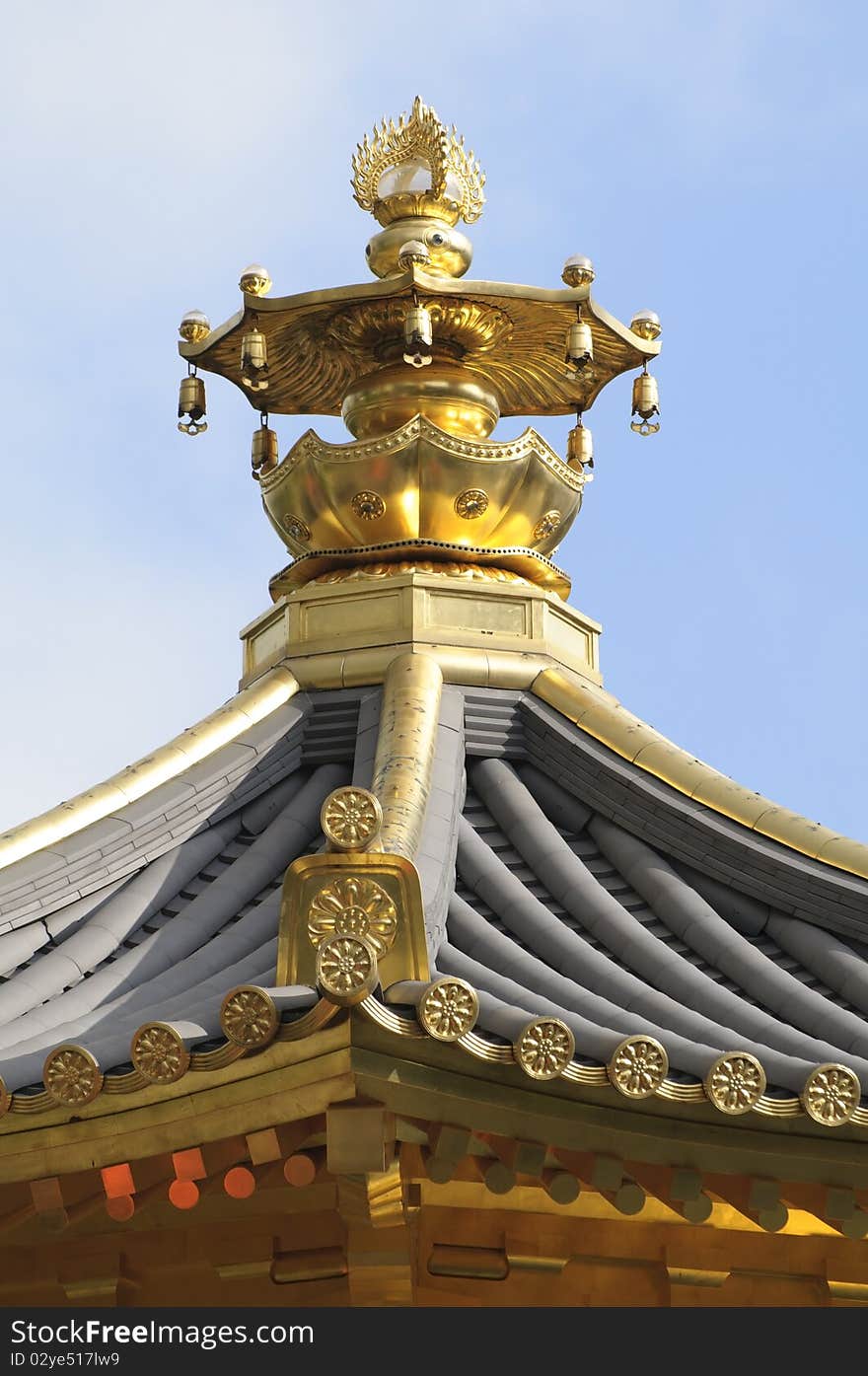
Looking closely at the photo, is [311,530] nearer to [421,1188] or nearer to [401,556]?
[401,556]

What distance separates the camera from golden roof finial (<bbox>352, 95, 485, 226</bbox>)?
1012cm

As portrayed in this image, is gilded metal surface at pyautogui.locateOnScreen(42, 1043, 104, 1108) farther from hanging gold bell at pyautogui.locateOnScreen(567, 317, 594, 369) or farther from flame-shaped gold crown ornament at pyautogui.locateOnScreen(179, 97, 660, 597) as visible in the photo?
hanging gold bell at pyautogui.locateOnScreen(567, 317, 594, 369)

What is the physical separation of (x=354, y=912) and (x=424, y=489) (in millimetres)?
3664

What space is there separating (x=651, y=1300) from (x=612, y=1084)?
45.1 inches

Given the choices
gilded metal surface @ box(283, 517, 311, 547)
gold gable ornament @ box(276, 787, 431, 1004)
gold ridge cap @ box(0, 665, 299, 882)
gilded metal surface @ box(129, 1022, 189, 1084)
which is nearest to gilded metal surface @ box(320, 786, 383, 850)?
gold gable ornament @ box(276, 787, 431, 1004)

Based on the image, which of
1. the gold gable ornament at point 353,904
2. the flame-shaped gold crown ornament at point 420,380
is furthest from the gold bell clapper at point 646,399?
the gold gable ornament at point 353,904

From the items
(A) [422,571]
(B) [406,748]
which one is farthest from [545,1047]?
(A) [422,571]

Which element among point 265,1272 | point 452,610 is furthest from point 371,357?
point 265,1272

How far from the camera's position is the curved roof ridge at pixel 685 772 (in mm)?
7828

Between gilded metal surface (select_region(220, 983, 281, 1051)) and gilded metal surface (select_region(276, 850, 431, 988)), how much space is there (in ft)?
0.49

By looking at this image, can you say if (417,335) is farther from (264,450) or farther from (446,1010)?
(446,1010)

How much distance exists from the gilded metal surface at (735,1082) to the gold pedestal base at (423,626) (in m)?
3.14

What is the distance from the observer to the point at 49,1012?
6883mm

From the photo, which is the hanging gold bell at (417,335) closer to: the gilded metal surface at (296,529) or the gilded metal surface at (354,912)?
the gilded metal surface at (296,529)
